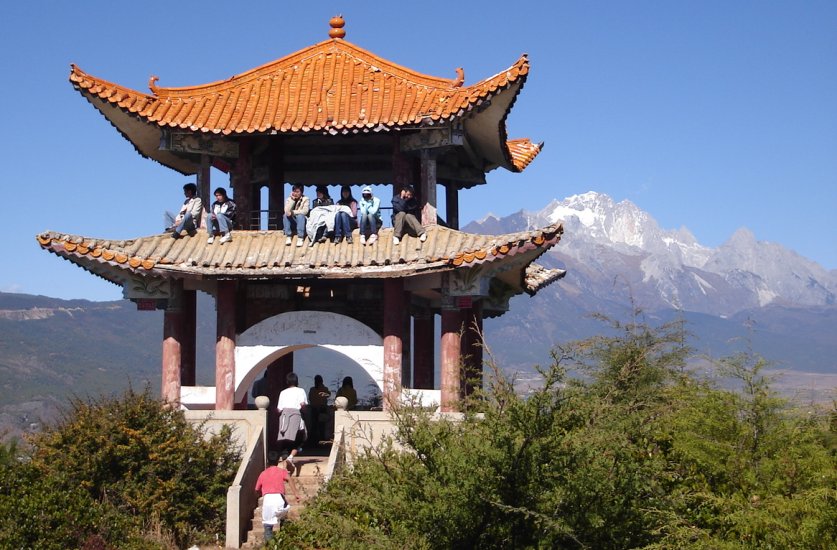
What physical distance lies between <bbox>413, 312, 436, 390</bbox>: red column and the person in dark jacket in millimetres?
4012

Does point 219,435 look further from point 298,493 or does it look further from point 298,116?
point 298,116

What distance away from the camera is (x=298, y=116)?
24.9m

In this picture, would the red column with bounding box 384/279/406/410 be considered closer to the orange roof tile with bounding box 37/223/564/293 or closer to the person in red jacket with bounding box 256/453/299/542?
the orange roof tile with bounding box 37/223/564/293

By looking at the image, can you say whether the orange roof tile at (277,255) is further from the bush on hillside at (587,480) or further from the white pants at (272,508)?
the bush on hillside at (587,480)

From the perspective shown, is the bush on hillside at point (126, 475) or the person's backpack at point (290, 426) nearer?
the bush on hillside at point (126, 475)

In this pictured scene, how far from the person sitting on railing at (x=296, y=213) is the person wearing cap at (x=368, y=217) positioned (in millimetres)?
1010

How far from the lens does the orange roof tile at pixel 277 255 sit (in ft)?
76.1

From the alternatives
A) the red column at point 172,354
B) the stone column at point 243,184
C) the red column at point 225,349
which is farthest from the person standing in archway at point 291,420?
the stone column at point 243,184

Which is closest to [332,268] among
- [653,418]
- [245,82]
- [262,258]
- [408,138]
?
[262,258]

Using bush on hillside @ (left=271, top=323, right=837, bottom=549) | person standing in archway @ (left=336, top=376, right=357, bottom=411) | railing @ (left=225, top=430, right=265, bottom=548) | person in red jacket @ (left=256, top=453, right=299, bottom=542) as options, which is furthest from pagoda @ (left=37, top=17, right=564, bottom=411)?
bush on hillside @ (left=271, top=323, right=837, bottom=549)

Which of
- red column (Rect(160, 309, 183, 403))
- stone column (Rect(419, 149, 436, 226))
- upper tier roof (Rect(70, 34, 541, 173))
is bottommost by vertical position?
red column (Rect(160, 309, 183, 403))

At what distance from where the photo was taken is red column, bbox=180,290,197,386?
24719 millimetres

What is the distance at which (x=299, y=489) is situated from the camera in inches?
857

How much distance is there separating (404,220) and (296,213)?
1951 mm
